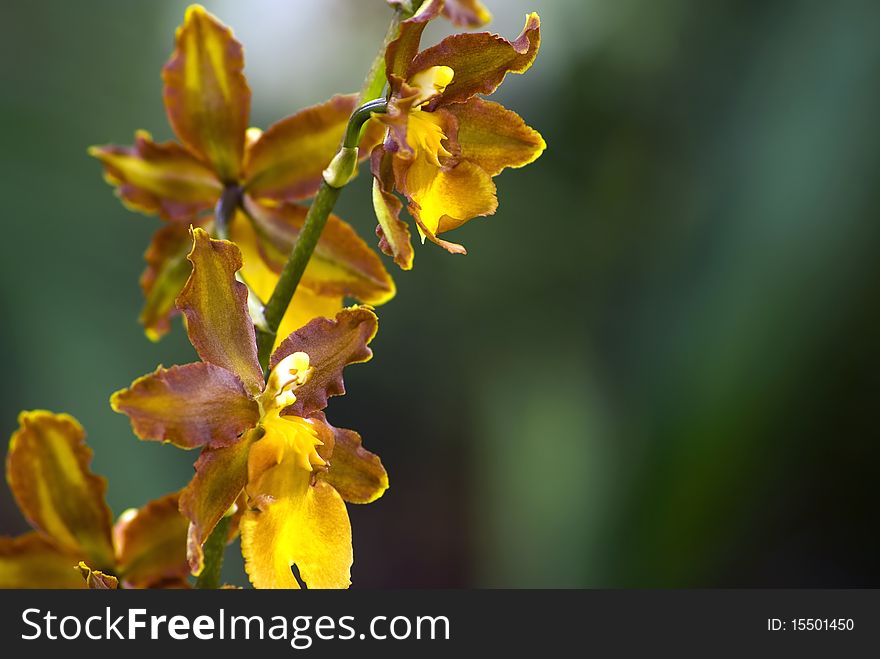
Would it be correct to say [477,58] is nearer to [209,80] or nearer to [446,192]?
[446,192]

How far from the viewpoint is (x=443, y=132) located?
2.40ft

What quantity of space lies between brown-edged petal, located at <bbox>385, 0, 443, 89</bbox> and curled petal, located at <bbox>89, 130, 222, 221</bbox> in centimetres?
38

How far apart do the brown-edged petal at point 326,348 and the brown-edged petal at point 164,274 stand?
1.34 ft

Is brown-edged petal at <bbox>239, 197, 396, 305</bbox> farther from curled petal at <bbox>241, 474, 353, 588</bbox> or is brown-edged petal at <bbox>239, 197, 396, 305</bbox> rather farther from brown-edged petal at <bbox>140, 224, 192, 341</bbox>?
curled petal at <bbox>241, 474, 353, 588</bbox>

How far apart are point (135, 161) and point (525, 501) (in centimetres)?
216

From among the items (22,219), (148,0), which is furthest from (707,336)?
(148,0)

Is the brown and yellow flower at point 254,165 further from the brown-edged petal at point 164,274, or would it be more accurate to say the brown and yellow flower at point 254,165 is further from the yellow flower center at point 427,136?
the yellow flower center at point 427,136

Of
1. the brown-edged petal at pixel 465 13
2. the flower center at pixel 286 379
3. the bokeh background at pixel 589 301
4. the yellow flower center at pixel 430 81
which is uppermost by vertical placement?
the bokeh background at pixel 589 301

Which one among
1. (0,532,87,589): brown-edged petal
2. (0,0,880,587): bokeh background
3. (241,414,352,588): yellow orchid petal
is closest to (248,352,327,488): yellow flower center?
(241,414,352,588): yellow orchid petal

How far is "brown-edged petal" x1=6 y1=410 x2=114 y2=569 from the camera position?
2.92 feet

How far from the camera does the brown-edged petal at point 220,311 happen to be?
0.70 meters

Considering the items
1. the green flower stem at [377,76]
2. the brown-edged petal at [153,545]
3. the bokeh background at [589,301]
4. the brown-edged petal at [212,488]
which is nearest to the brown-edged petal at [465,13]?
the green flower stem at [377,76]

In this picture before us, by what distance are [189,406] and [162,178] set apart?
1.52ft

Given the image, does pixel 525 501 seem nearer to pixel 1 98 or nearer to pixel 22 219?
pixel 22 219
